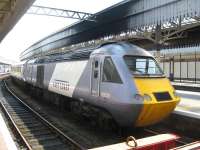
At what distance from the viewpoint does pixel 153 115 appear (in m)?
9.38

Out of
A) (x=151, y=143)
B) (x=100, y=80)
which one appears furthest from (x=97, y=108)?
(x=151, y=143)

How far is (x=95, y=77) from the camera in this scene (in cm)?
1055

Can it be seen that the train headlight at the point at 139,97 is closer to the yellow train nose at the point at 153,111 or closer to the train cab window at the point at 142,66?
the yellow train nose at the point at 153,111

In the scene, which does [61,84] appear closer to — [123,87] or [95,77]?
[95,77]

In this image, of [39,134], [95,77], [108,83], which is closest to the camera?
[108,83]

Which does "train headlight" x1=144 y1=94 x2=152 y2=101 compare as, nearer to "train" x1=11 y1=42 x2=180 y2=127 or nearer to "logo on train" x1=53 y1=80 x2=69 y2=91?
"train" x1=11 y1=42 x2=180 y2=127

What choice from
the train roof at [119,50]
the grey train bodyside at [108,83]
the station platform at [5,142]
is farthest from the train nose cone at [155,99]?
the station platform at [5,142]

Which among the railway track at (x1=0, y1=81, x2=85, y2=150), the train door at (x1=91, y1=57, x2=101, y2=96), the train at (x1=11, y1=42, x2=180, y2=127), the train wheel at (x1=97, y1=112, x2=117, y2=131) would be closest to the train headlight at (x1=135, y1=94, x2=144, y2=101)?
the train at (x1=11, y1=42, x2=180, y2=127)

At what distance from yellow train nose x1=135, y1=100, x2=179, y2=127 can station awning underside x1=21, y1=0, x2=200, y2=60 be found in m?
15.8

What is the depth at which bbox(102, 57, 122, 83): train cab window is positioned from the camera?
31.0ft

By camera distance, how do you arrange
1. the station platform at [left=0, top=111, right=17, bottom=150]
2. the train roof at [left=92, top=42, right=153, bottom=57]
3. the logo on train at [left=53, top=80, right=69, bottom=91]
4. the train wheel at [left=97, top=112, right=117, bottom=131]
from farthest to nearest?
the logo on train at [left=53, top=80, right=69, bottom=91], the train wheel at [left=97, top=112, right=117, bottom=131], the train roof at [left=92, top=42, right=153, bottom=57], the station platform at [left=0, top=111, right=17, bottom=150]

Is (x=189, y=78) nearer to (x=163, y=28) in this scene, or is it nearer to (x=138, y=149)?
(x=163, y=28)

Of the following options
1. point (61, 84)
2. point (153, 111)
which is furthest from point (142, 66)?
point (61, 84)

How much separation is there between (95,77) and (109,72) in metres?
0.89
